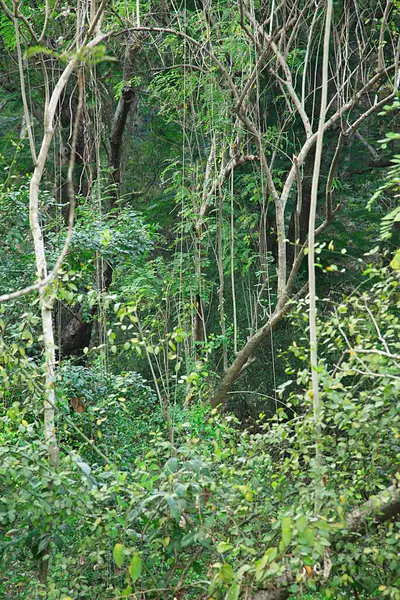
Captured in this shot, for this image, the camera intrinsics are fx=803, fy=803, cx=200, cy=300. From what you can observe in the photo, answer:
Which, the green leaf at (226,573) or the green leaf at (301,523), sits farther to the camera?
the green leaf at (226,573)

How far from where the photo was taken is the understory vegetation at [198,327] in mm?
2635

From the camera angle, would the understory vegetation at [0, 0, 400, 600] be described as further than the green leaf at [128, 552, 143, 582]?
Yes

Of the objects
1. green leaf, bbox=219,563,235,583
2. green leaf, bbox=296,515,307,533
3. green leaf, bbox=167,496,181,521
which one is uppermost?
green leaf, bbox=296,515,307,533

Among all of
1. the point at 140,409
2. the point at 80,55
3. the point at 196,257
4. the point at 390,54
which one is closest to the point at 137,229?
the point at 196,257

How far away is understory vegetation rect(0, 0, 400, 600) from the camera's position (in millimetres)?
2635

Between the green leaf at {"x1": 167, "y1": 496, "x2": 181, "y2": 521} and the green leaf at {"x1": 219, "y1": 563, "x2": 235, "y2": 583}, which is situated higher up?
the green leaf at {"x1": 167, "y1": 496, "x2": 181, "y2": 521}

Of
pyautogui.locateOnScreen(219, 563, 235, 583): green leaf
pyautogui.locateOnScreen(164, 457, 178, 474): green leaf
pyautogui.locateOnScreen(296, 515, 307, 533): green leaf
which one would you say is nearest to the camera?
pyautogui.locateOnScreen(296, 515, 307, 533): green leaf

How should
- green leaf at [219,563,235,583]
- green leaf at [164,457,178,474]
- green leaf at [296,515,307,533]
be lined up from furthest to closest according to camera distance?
green leaf at [164,457,178,474], green leaf at [219,563,235,583], green leaf at [296,515,307,533]

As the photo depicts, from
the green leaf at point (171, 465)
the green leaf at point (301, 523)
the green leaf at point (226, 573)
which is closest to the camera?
the green leaf at point (301, 523)

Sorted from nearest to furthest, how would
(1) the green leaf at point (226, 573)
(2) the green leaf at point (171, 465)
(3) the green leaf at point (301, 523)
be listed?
(3) the green leaf at point (301, 523) < (1) the green leaf at point (226, 573) < (2) the green leaf at point (171, 465)

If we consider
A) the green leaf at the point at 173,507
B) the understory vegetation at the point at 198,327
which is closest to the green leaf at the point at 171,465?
the understory vegetation at the point at 198,327

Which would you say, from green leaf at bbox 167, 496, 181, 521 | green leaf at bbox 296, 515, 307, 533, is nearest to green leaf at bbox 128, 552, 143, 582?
green leaf at bbox 167, 496, 181, 521

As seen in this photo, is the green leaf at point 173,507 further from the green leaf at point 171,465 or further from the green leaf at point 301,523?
the green leaf at point 301,523

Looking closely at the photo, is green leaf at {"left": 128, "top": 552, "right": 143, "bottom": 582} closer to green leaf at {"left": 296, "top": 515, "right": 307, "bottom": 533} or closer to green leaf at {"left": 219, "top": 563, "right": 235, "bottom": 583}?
green leaf at {"left": 219, "top": 563, "right": 235, "bottom": 583}
